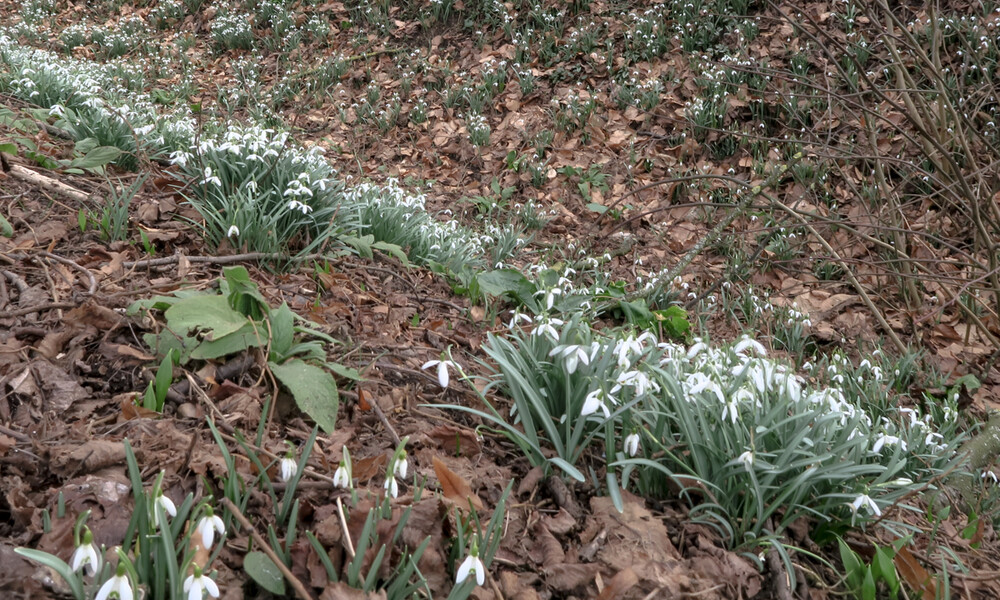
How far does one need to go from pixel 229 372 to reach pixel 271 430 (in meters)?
0.30

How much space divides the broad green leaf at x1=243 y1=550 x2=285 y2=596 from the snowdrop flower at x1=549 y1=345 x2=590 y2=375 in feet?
2.95

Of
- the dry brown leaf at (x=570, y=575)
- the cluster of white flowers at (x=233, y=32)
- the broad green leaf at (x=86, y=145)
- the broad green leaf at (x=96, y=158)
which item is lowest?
the cluster of white flowers at (x=233, y=32)

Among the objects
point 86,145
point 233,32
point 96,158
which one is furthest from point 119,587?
point 233,32

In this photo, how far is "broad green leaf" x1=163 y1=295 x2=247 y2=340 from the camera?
6.45 feet

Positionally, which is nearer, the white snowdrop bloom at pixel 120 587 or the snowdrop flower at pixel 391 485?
the white snowdrop bloom at pixel 120 587

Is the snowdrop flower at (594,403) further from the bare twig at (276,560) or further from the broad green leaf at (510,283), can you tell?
the broad green leaf at (510,283)

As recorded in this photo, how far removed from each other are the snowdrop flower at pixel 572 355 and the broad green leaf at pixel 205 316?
973 mm

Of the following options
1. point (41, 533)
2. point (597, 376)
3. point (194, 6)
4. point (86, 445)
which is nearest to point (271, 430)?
point (86, 445)

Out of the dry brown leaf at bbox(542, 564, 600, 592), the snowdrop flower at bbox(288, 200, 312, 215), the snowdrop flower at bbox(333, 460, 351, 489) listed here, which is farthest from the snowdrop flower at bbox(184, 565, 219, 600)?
the snowdrop flower at bbox(288, 200, 312, 215)

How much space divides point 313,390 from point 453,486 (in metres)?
0.52

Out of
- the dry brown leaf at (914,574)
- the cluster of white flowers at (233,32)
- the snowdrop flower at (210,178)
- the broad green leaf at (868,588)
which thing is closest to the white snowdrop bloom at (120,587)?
the broad green leaf at (868,588)

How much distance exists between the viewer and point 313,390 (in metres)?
1.92

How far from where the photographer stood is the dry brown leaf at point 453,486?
→ 5.53 feet

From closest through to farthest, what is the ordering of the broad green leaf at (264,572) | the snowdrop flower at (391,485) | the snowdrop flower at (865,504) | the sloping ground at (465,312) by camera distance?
the broad green leaf at (264,572) < the snowdrop flower at (391,485) < the sloping ground at (465,312) < the snowdrop flower at (865,504)
